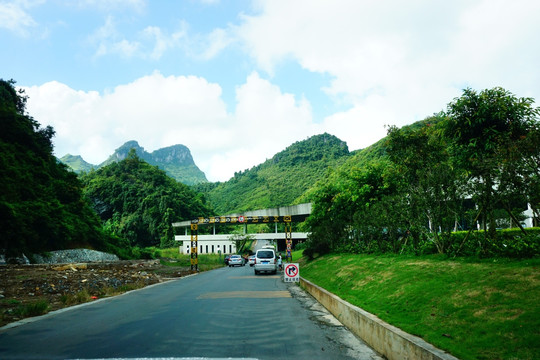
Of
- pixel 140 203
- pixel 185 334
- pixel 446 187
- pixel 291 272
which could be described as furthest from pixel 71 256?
pixel 140 203

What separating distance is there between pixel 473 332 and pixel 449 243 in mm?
7497

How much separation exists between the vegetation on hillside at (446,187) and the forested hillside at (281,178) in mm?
80865

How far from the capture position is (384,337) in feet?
21.9

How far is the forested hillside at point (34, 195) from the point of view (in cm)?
3462

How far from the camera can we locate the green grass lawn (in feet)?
16.8

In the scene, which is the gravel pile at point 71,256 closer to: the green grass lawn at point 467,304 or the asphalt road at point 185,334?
the asphalt road at point 185,334

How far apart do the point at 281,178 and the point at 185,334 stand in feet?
424

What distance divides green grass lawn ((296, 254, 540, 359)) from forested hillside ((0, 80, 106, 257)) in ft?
112

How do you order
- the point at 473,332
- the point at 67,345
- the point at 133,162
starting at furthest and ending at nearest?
the point at 133,162 < the point at 67,345 < the point at 473,332

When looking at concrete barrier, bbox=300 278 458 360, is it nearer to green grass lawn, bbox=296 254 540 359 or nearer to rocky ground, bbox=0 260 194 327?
green grass lawn, bbox=296 254 540 359

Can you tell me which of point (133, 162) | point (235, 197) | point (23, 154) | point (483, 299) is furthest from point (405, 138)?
point (235, 197)

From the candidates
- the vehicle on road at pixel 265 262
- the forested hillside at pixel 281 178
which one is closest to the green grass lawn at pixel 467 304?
the vehicle on road at pixel 265 262

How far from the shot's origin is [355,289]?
12.6 meters

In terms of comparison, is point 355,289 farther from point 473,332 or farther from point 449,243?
point 473,332
